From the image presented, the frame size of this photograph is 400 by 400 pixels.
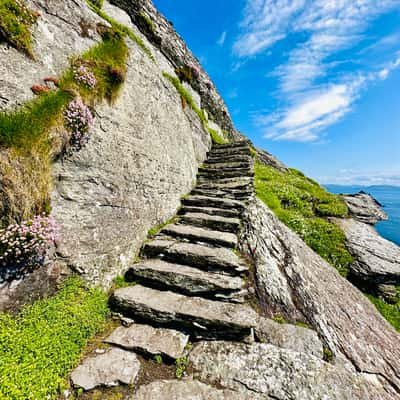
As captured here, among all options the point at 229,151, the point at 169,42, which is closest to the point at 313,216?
the point at 229,151

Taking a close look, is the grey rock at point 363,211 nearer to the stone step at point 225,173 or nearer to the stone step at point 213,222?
the stone step at point 225,173

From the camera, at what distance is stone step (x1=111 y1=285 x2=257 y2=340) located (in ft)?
14.3

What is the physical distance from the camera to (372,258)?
1105 centimetres

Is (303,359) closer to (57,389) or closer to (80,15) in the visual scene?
(57,389)

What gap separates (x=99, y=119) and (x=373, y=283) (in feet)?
48.6

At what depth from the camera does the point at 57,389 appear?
127 inches

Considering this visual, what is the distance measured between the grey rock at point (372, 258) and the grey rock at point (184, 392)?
35.3 feet

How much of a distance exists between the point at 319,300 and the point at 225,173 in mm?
7369

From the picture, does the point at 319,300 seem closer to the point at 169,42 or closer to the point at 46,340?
the point at 46,340

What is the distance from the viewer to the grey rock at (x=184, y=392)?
3340 mm

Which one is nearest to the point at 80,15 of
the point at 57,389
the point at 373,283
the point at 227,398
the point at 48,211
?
the point at 48,211

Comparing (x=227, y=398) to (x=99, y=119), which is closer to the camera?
(x=227, y=398)

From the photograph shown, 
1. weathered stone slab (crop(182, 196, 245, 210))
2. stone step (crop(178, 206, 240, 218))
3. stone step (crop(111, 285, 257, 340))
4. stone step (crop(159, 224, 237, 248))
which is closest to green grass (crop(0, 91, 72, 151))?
stone step (crop(111, 285, 257, 340))

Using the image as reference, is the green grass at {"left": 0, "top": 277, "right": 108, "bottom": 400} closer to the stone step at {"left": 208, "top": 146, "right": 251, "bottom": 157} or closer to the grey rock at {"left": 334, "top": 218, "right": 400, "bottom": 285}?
the stone step at {"left": 208, "top": 146, "right": 251, "bottom": 157}
